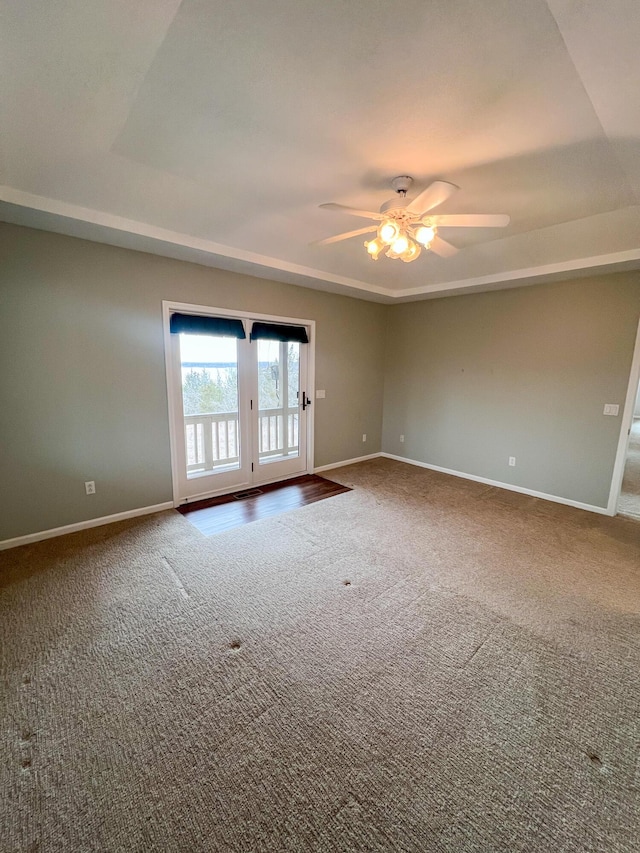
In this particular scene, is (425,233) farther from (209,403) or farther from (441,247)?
(209,403)

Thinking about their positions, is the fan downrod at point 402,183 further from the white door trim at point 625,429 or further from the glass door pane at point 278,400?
the white door trim at point 625,429

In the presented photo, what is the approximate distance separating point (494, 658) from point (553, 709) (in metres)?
0.31

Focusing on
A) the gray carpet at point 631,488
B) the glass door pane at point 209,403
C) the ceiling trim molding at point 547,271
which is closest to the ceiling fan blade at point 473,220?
the ceiling trim molding at point 547,271

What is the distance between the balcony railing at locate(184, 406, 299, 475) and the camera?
3.85 metres

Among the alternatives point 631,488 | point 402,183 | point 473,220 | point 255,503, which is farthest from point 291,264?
point 631,488

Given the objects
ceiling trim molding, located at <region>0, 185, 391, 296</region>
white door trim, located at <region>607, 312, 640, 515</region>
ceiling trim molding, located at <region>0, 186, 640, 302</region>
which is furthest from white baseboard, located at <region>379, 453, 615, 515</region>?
ceiling trim molding, located at <region>0, 185, 391, 296</region>

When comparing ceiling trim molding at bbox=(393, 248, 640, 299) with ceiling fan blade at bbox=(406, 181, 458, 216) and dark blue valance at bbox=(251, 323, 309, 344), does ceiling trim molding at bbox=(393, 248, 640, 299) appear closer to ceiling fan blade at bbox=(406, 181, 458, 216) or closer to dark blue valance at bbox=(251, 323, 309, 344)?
dark blue valance at bbox=(251, 323, 309, 344)

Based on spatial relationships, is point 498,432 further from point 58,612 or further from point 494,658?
point 58,612

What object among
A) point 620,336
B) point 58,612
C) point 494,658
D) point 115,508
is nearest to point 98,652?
point 58,612

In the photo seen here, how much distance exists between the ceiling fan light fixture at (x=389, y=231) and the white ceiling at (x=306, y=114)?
13.5 inches

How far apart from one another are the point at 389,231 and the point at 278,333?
225cm

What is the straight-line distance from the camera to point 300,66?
1440 millimetres

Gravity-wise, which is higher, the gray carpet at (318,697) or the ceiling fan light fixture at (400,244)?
the ceiling fan light fixture at (400,244)

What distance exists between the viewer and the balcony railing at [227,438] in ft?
12.6
